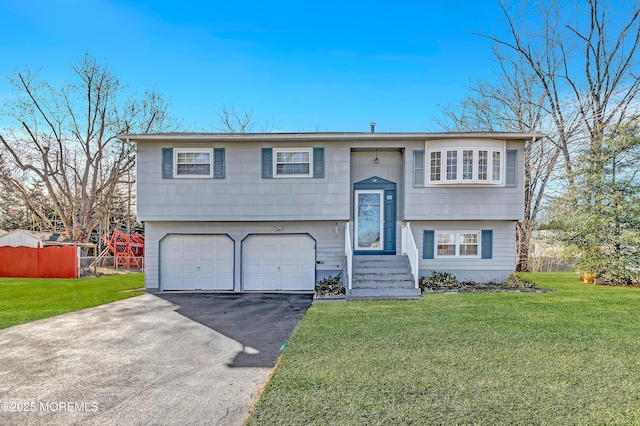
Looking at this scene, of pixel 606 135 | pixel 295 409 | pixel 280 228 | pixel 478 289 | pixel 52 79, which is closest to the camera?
pixel 295 409

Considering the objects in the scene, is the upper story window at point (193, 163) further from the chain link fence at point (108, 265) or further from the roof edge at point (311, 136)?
the chain link fence at point (108, 265)

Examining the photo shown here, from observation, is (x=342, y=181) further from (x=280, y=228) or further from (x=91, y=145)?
(x=91, y=145)

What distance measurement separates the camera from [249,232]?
12531 mm

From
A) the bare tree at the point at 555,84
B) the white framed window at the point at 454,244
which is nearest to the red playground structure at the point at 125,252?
the white framed window at the point at 454,244

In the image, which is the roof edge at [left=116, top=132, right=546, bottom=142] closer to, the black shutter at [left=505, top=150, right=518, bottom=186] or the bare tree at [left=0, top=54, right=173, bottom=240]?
the black shutter at [left=505, top=150, right=518, bottom=186]

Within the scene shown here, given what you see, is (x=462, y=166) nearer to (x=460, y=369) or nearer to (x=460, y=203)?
(x=460, y=203)

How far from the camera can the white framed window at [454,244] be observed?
12398 millimetres

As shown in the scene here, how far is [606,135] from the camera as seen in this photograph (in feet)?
44.7

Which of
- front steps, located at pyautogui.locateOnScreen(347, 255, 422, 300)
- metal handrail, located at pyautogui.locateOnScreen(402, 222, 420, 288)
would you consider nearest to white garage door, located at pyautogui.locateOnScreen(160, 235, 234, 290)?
front steps, located at pyautogui.locateOnScreen(347, 255, 422, 300)

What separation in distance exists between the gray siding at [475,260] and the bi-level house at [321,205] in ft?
0.11

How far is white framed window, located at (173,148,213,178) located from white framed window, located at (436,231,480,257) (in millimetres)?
7776

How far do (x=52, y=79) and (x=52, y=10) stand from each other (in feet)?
27.4

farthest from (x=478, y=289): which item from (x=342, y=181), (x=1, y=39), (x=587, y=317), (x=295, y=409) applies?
(x=1, y=39)

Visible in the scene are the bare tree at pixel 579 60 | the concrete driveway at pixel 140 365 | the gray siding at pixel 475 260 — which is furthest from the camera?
the bare tree at pixel 579 60
